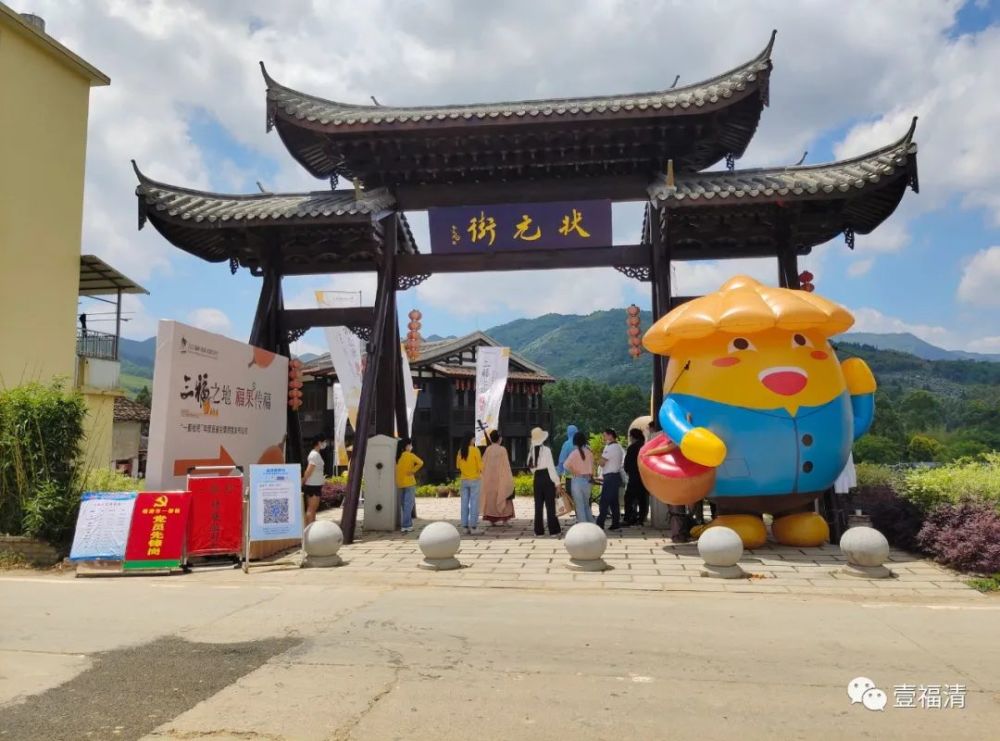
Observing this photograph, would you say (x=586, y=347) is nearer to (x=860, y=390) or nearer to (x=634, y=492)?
(x=634, y=492)

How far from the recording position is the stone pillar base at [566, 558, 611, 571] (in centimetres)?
812

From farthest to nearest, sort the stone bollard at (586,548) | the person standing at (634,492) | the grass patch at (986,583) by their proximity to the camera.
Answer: the person standing at (634,492), the stone bollard at (586,548), the grass patch at (986,583)

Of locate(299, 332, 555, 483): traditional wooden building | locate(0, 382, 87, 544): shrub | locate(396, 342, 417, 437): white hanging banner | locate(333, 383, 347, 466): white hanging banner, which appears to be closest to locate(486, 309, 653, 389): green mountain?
locate(299, 332, 555, 483): traditional wooden building

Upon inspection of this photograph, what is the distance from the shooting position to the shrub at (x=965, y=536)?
292 inches

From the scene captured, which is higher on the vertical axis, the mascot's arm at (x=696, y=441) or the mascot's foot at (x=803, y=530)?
the mascot's arm at (x=696, y=441)

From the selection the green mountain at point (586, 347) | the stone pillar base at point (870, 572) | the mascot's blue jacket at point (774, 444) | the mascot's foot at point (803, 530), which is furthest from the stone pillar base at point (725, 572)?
the green mountain at point (586, 347)

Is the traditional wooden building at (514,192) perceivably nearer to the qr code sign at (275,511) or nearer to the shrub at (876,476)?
the qr code sign at (275,511)

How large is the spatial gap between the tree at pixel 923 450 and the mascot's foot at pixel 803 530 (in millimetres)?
24950

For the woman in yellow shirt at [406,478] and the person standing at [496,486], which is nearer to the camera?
the woman in yellow shirt at [406,478]

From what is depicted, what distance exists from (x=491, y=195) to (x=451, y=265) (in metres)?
1.36

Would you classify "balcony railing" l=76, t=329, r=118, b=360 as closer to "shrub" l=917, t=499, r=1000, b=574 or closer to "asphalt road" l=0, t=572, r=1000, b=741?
"asphalt road" l=0, t=572, r=1000, b=741

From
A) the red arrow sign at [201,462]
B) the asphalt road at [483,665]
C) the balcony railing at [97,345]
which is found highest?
the balcony railing at [97,345]

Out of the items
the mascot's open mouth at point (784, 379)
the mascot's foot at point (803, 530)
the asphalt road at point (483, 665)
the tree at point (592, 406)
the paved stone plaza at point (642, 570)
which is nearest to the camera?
the asphalt road at point (483, 665)

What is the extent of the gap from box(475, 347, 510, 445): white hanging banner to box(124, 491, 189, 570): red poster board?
1584cm
